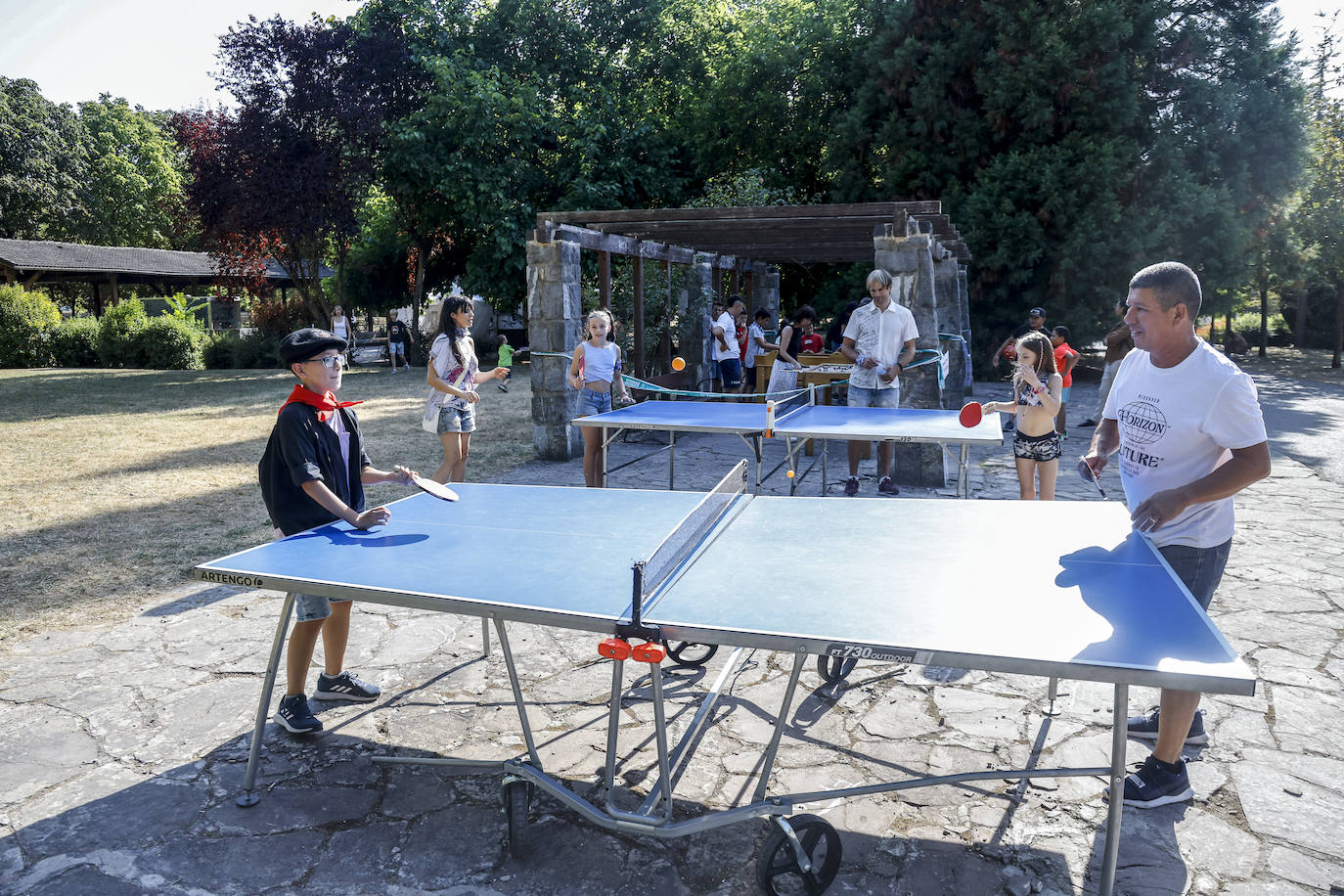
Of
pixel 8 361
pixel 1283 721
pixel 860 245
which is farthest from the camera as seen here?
pixel 8 361

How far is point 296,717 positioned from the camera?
388 centimetres

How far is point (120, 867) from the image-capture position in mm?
3004

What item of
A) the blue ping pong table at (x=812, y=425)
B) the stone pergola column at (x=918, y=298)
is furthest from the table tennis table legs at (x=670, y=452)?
the stone pergola column at (x=918, y=298)

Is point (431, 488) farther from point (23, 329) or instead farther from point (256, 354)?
point (23, 329)

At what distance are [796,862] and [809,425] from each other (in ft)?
13.8

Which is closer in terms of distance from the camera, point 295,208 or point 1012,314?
point 1012,314

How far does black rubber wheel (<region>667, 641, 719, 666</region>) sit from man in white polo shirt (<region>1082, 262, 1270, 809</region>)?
2041 mm

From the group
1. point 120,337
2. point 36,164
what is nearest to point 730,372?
point 120,337

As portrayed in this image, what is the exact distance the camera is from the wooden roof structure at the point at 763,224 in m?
9.43

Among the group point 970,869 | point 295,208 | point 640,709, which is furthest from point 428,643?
point 295,208

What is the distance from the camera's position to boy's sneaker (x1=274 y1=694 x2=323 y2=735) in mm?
3863

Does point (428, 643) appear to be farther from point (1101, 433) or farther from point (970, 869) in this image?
point (1101, 433)

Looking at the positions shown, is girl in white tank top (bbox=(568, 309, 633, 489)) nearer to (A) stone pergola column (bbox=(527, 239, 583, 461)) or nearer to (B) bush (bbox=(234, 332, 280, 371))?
(A) stone pergola column (bbox=(527, 239, 583, 461))

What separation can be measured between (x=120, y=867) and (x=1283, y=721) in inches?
182
